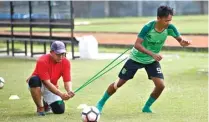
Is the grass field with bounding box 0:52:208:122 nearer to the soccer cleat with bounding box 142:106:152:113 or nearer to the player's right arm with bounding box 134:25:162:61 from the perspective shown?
the soccer cleat with bounding box 142:106:152:113

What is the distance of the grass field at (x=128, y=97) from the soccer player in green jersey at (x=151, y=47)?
16.0 inches

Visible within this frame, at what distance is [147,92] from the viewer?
10.7 metres

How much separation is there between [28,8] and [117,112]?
1094 cm

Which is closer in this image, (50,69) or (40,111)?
(50,69)

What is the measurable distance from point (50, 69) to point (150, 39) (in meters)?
1.28

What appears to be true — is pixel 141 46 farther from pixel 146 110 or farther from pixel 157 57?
pixel 146 110

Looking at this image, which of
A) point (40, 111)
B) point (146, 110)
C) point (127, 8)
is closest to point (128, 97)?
point (146, 110)

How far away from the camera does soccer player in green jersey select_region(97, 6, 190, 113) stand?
8.07 meters

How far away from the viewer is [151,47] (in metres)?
8.30

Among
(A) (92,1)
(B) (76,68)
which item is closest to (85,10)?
(A) (92,1)

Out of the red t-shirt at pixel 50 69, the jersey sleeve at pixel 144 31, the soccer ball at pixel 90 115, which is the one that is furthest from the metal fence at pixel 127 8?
the soccer ball at pixel 90 115

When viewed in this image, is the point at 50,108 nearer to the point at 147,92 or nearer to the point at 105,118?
the point at 105,118

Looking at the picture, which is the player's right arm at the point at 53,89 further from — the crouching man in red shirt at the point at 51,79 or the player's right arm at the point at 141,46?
the player's right arm at the point at 141,46

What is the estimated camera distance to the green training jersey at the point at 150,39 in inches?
322
